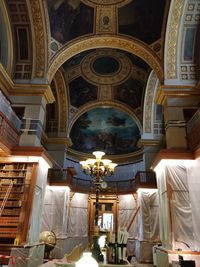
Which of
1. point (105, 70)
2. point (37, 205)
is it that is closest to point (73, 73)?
point (105, 70)

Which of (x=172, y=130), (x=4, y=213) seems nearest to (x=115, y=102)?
(x=172, y=130)

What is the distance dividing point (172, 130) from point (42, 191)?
5106mm

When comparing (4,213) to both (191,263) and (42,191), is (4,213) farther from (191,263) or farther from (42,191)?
(191,263)

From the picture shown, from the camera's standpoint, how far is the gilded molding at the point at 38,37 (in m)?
8.28

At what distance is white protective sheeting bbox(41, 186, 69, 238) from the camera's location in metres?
11.7

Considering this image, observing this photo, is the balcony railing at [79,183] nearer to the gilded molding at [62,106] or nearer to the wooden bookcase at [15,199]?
the gilded molding at [62,106]

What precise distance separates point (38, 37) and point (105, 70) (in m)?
5.65

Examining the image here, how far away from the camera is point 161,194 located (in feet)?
24.7

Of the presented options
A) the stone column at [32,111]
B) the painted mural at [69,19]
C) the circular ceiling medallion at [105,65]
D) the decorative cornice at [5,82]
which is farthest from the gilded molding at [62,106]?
the decorative cornice at [5,82]

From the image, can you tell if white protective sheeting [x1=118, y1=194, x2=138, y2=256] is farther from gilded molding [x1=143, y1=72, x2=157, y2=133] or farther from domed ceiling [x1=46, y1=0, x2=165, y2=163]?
gilded molding [x1=143, y1=72, x2=157, y2=133]

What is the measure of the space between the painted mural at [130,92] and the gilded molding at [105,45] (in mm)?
3854

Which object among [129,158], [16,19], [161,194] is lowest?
[161,194]

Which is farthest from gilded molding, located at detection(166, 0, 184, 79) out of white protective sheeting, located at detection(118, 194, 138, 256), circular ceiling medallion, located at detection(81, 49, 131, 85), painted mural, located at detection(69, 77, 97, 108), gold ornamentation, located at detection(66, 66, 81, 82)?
white protective sheeting, located at detection(118, 194, 138, 256)

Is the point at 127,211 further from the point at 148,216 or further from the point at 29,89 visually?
the point at 29,89
